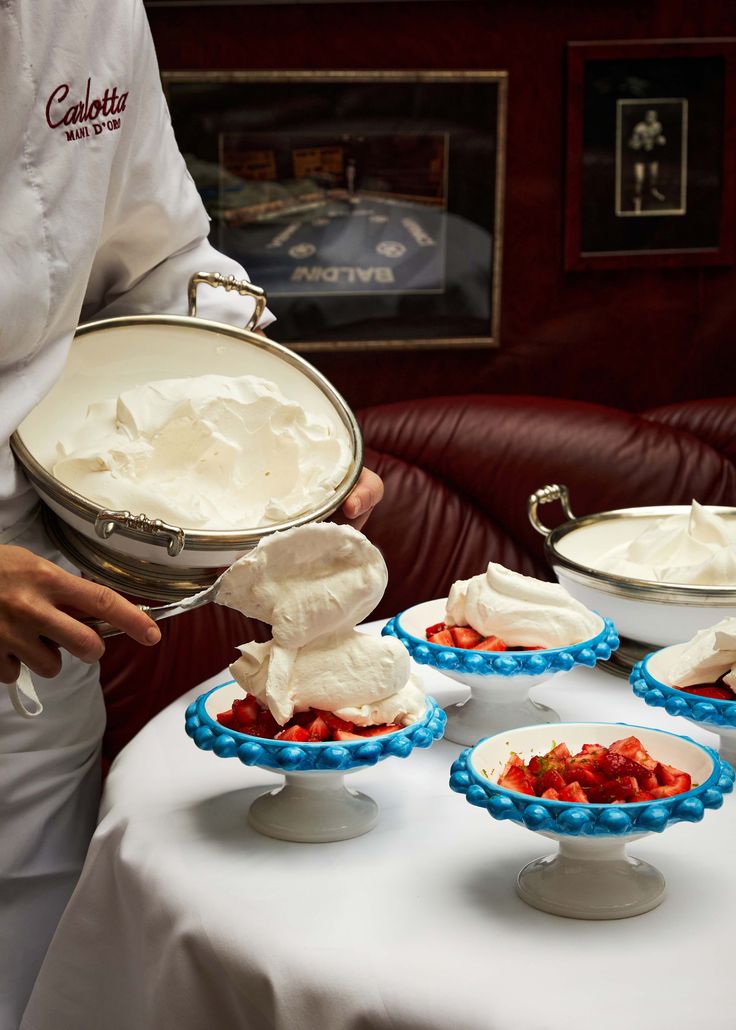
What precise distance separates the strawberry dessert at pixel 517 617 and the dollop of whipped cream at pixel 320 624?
0.22m

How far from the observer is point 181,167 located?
164 centimetres

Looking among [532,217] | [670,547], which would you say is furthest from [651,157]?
[670,547]

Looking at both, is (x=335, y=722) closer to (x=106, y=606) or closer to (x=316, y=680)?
(x=316, y=680)

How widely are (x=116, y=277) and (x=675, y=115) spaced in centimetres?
197

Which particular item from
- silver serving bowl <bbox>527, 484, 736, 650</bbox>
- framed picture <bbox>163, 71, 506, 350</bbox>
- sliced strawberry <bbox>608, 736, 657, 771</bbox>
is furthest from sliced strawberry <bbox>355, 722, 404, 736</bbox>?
framed picture <bbox>163, 71, 506, 350</bbox>

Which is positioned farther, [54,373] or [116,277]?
[116,277]

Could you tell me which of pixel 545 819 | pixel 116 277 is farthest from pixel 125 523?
pixel 116 277

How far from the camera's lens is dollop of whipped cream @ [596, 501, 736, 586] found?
160 cm

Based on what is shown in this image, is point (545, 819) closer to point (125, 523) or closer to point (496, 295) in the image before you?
point (125, 523)

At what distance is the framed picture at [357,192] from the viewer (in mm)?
2947

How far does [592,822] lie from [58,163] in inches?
36.4

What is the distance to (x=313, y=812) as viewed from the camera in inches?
44.8

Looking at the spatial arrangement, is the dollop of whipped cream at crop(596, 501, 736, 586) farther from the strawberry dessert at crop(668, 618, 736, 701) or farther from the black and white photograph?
the black and white photograph

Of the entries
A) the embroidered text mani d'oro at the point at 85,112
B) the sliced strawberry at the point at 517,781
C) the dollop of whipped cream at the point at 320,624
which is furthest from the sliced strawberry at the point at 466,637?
the embroidered text mani d'oro at the point at 85,112
